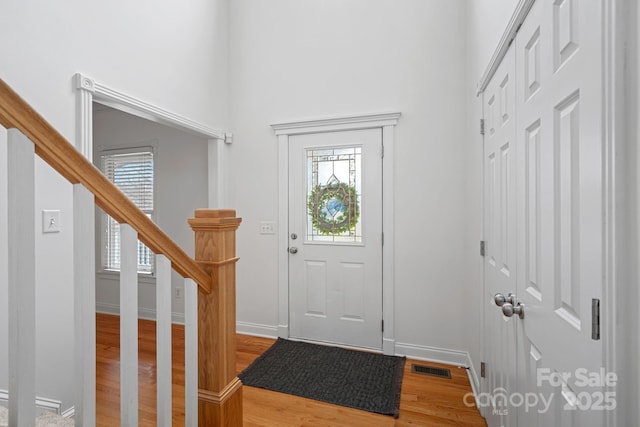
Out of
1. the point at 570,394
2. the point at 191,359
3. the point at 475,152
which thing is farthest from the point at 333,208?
the point at 570,394

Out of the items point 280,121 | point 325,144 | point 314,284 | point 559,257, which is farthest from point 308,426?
point 280,121

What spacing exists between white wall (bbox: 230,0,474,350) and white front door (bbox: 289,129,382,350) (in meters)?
0.21

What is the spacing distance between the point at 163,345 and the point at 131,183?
3476mm

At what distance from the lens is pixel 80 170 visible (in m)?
0.74

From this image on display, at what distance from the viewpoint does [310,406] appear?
6.72ft

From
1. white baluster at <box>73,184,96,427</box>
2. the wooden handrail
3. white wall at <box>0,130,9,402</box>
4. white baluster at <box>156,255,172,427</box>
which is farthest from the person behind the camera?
white wall at <box>0,130,9,402</box>

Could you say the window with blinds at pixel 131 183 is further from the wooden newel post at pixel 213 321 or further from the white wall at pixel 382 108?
the wooden newel post at pixel 213 321

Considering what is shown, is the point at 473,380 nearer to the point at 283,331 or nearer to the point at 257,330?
the point at 283,331

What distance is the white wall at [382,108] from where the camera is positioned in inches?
105

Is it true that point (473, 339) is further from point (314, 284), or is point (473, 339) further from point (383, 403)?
point (314, 284)

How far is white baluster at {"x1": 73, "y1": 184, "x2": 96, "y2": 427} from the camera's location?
74 centimetres

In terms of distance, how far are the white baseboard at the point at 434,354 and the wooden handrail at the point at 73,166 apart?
2.38 meters

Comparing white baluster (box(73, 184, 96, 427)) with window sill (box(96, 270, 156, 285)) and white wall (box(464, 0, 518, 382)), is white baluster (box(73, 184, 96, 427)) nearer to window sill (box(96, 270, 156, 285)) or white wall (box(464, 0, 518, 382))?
white wall (box(464, 0, 518, 382))

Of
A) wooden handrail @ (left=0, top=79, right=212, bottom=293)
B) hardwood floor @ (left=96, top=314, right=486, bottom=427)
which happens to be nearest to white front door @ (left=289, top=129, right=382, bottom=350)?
hardwood floor @ (left=96, top=314, right=486, bottom=427)
